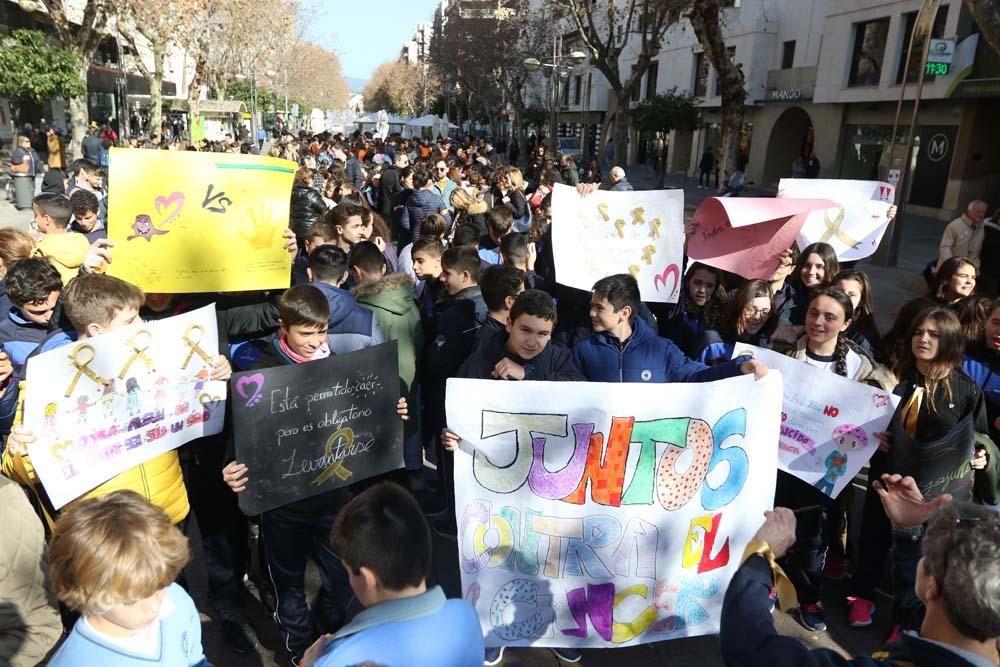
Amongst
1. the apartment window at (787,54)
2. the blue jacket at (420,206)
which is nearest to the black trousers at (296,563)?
the blue jacket at (420,206)

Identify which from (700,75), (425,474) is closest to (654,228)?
(425,474)

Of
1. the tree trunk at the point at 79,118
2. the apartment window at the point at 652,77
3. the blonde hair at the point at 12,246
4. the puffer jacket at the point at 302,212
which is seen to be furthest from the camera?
the apartment window at the point at 652,77

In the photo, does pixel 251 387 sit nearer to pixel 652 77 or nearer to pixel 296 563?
pixel 296 563

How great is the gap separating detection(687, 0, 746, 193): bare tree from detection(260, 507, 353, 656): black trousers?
518 inches

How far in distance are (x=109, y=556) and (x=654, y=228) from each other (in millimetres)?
4103

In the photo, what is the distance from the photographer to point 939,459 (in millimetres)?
3037

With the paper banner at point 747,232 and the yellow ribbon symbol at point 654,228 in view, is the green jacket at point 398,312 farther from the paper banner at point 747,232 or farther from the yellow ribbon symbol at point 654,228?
the paper banner at point 747,232

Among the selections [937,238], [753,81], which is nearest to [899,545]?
[937,238]

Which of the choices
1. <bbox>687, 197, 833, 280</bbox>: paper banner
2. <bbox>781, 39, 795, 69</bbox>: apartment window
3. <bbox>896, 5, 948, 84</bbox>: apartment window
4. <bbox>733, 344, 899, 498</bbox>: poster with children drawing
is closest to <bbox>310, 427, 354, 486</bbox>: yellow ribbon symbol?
<bbox>733, 344, 899, 498</bbox>: poster with children drawing

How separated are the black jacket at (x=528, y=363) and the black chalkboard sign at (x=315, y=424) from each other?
0.43 metres

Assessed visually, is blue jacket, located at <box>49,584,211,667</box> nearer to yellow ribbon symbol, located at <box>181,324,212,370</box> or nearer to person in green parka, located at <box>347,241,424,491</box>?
yellow ribbon symbol, located at <box>181,324,212,370</box>

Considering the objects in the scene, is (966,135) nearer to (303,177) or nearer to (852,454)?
(303,177)

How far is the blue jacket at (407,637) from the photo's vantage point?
1653 mm

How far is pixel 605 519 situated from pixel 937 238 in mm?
17551
